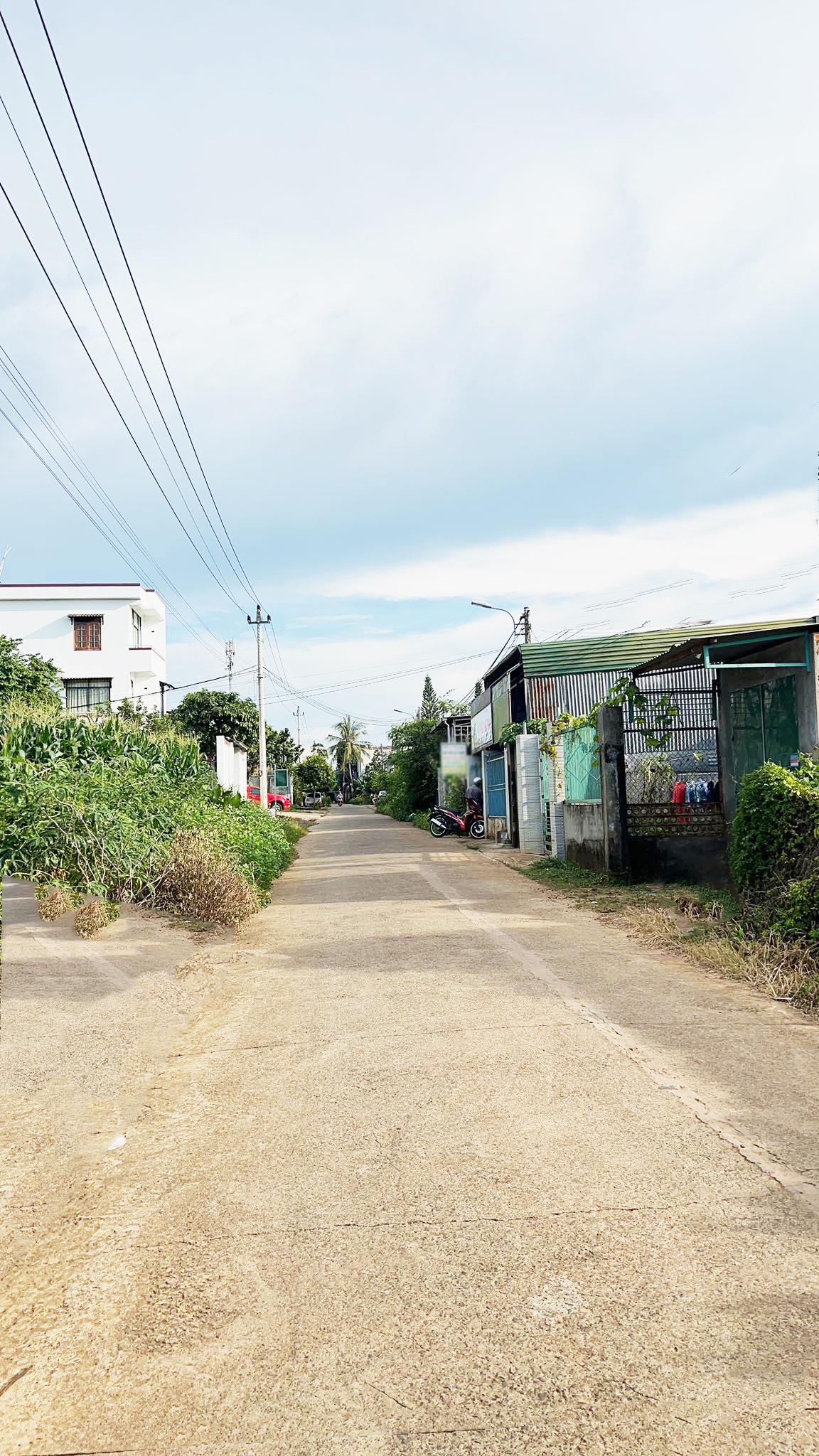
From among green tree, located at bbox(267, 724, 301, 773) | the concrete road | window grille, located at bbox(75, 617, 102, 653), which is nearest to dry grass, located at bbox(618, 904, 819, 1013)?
the concrete road

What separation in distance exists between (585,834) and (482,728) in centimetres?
1813

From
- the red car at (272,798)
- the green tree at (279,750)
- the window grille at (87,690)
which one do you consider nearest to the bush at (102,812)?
the red car at (272,798)

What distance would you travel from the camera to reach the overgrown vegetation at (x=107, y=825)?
10.9m

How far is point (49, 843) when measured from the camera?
10859mm

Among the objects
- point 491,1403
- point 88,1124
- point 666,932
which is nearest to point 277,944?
point 666,932

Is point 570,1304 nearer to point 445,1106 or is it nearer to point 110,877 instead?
point 445,1106

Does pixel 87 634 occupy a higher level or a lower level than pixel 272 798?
higher

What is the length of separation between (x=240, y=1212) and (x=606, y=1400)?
1636 millimetres

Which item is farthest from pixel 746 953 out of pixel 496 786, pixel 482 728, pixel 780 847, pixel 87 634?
pixel 87 634

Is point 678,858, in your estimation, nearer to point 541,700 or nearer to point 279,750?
point 541,700

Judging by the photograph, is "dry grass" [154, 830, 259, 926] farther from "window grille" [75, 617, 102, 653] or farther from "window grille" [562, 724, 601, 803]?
"window grille" [75, 617, 102, 653]

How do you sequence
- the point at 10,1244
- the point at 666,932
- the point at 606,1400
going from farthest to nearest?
1. the point at 666,932
2. the point at 10,1244
3. the point at 606,1400

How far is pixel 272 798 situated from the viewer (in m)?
53.3

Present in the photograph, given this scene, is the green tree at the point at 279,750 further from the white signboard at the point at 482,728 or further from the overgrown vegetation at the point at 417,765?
the white signboard at the point at 482,728
